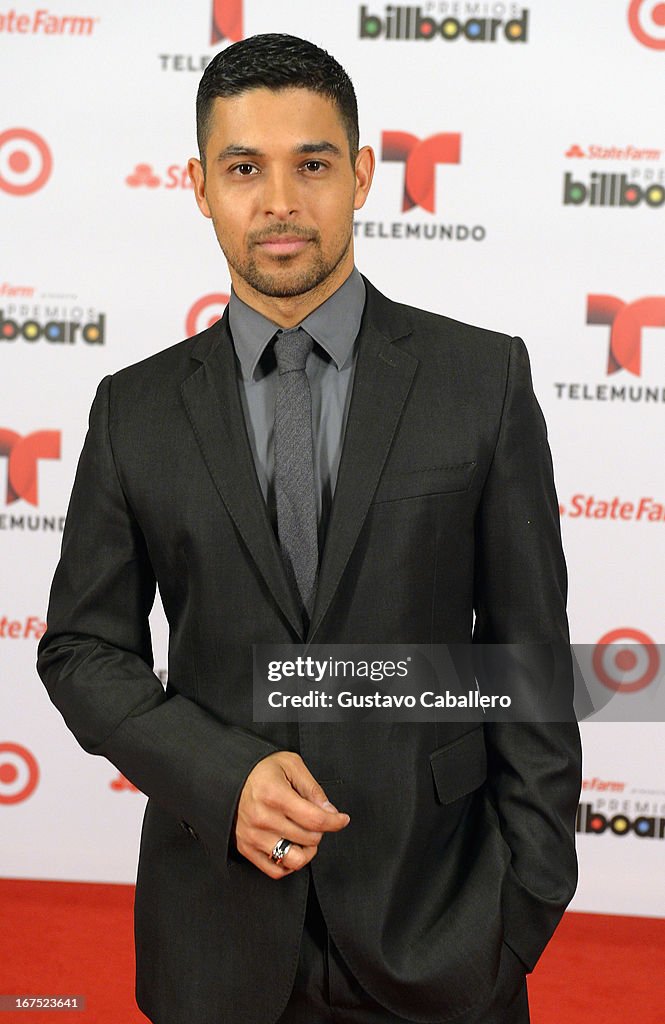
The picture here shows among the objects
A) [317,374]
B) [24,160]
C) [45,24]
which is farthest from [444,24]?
[317,374]

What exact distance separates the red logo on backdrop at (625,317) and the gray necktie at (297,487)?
6.57 feet

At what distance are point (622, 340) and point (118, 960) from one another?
2.20 meters

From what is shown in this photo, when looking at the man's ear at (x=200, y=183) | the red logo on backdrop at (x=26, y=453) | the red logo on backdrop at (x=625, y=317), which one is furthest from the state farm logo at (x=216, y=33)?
the man's ear at (x=200, y=183)

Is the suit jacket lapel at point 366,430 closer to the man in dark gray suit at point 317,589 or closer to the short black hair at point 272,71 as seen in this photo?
the man in dark gray suit at point 317,589

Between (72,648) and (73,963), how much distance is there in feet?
6.10

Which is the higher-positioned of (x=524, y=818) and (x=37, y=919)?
(x=524, y=818)

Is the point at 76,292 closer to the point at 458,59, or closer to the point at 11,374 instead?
the point at 11,374

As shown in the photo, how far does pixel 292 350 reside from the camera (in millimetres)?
1471

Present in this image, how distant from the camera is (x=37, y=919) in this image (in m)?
3.32

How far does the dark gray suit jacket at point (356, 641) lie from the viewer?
1388 millimetres

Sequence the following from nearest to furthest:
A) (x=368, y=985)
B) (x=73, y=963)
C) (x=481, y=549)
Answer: (x=368, y=985), (x=481, y=549), (x=73, y=963)

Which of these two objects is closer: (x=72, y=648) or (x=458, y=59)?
(x=72, y=648)

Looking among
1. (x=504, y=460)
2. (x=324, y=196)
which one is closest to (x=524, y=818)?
(x=504, y=460)

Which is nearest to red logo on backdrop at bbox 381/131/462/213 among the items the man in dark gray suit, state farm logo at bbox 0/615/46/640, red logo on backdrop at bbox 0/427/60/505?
red logo on backdrop at bbox 0/427/60/505
